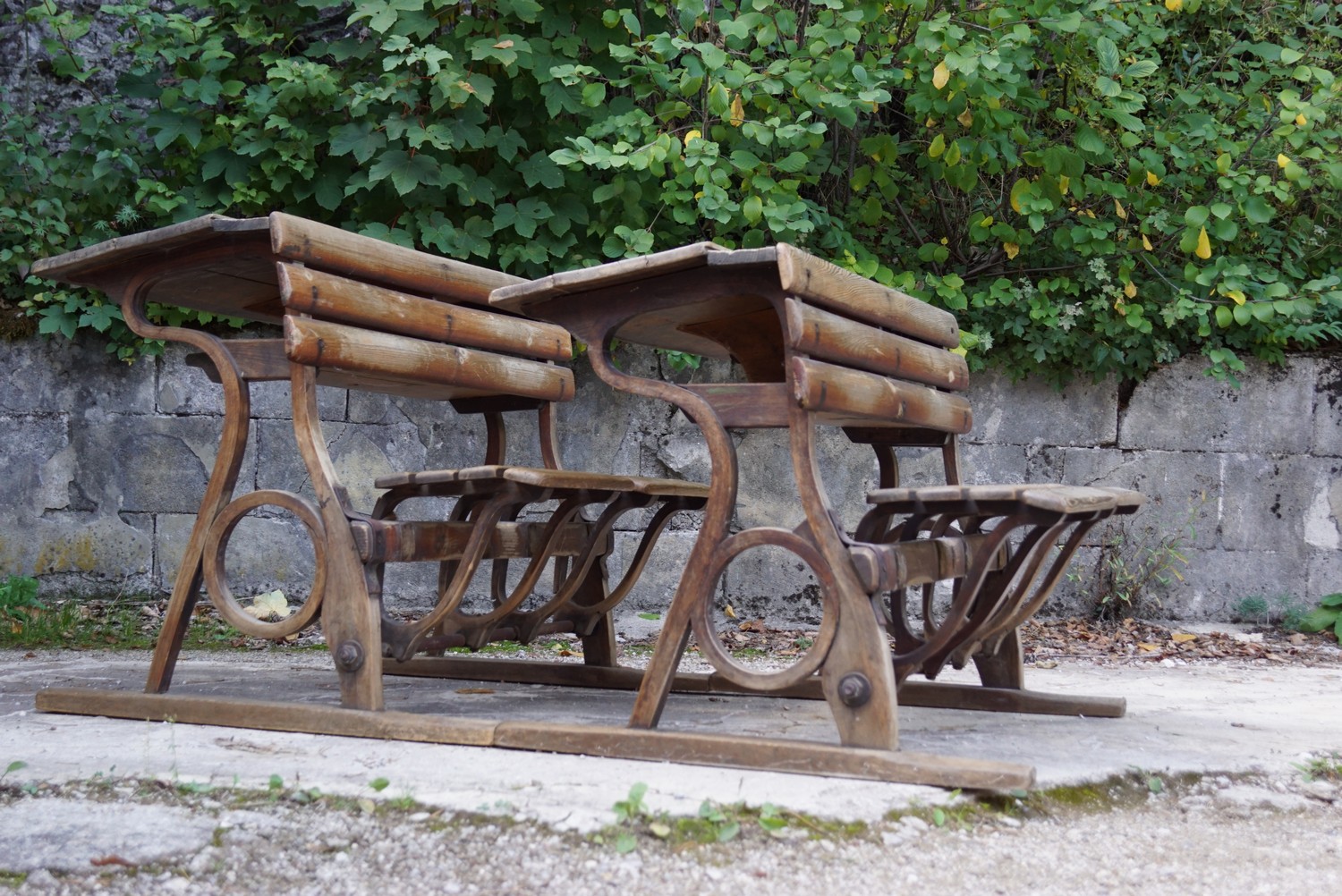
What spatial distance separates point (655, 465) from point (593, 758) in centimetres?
253

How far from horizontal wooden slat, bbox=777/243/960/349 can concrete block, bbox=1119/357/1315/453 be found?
1.99 metres

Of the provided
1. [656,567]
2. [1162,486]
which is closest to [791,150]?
[656,567]

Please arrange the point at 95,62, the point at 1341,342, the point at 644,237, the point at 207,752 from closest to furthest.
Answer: the point at 207,752 < the point at 644,237 < the point at 1341,342 < the point at 95,62

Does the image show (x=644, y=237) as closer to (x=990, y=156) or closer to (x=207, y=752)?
(x=990, y=156)

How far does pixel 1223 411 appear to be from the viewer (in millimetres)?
4863

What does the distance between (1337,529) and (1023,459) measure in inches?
48.4

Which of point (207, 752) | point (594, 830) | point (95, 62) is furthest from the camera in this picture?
point (95, 62)

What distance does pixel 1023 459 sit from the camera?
4883 millimetres

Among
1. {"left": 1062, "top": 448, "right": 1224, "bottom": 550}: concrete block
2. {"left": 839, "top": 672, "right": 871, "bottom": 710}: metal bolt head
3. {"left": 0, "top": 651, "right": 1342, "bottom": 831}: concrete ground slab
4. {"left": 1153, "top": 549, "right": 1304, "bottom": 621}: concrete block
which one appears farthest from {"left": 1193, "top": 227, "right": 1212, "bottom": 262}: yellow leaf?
{"left": 839, "top": 672, "right": 871, "bottom": 710}: metal bolt head

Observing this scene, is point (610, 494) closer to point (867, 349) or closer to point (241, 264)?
point (867, 349)

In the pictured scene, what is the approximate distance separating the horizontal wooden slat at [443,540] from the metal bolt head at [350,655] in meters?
0.19

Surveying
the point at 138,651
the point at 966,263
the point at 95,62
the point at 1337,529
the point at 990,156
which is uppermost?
the point at 95,62

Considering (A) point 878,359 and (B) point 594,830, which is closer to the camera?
(B) point 594,830

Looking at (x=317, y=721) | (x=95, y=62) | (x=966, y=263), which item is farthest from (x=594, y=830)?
(x=95, y=62)
